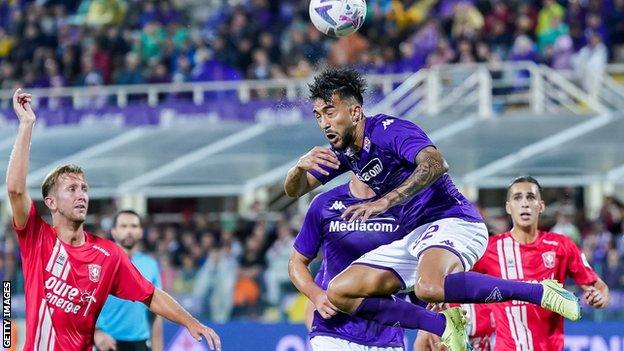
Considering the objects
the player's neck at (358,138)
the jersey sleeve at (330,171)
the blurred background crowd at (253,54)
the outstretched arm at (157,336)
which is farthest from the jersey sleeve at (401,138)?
the blurred background crowd at (253,54)

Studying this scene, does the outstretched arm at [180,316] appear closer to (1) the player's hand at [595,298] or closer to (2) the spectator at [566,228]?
(1) the player's hand at [595,298]

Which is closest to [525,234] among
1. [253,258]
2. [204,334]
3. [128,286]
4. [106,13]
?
[204,334]

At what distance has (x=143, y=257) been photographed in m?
12.1

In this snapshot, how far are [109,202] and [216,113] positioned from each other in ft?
6.95

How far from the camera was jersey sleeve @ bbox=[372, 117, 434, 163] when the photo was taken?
29.0ft

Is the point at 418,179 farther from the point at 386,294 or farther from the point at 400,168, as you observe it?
the point at 386,294

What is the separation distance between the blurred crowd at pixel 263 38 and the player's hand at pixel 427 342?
1042cm

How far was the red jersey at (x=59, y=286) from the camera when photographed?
873 cm

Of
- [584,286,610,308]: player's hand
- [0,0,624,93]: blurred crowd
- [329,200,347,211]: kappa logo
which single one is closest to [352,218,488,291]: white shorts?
[329,200,347,211]: kappa logo

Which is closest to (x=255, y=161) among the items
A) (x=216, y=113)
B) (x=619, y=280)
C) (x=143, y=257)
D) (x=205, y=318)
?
(x=216, y=113)

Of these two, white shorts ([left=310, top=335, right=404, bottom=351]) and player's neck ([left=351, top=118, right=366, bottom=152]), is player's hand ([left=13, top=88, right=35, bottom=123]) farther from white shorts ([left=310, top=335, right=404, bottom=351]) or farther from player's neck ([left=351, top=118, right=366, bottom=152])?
white shorts ([left=310, top=335, right=404, bottom=351])

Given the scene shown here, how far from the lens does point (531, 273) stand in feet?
34.5

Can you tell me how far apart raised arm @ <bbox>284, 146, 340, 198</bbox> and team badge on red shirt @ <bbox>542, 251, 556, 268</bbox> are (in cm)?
185

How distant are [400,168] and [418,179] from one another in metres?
0.47
